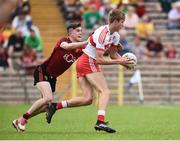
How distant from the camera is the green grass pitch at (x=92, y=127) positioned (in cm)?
1445

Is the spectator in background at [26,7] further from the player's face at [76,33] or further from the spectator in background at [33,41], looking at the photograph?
the player's face at [76,33]

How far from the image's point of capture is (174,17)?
3262 centimetres

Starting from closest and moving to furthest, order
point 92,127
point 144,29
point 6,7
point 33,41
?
point 6,7 → point 92,127 → point 33,41 → point 144,29

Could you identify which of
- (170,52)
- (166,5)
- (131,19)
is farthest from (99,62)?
(166,5)

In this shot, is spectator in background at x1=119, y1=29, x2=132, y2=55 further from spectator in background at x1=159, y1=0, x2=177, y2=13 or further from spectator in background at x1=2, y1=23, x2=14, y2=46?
spectator in background at x1=2, y1=23, x2=14, y2=46

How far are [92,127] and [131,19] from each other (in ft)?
50.7

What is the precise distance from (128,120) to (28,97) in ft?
35.5

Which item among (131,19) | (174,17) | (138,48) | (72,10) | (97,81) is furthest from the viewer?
(72,10)

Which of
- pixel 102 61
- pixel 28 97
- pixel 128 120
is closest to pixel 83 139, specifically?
pixel 102 61

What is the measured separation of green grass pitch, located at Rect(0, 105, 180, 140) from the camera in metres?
14.4

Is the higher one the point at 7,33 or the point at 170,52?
the point at 7,33

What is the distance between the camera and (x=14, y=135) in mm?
14727

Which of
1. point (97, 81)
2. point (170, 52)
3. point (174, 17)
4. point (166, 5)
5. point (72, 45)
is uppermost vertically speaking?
point (166, 5)

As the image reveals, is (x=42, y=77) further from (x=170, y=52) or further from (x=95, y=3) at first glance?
(x=95, y=3)
